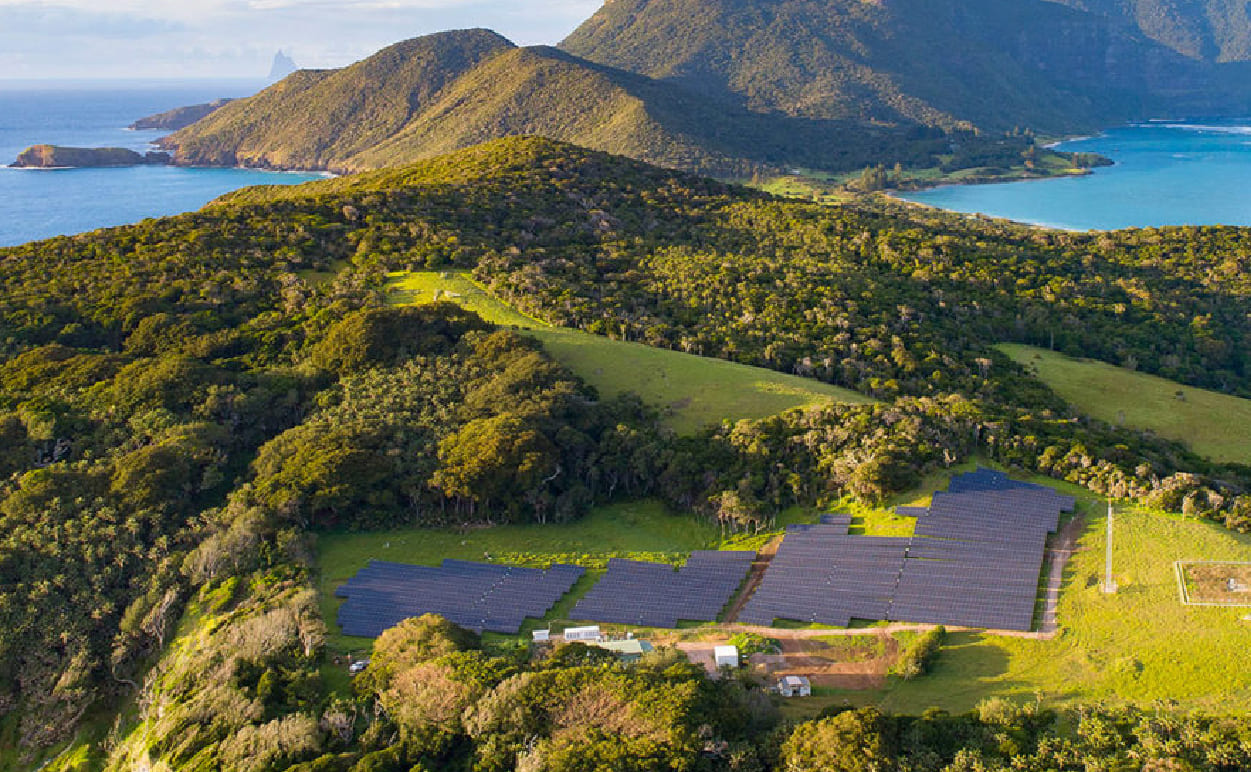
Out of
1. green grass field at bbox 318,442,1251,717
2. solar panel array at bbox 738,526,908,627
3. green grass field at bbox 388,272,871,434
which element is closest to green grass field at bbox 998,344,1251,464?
green grass field at bbox 388,272,871,434

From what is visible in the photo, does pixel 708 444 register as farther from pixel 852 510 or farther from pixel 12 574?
pixel 12 574

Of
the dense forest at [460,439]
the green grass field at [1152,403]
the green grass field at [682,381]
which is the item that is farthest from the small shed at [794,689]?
the green grass field at [1152,403]

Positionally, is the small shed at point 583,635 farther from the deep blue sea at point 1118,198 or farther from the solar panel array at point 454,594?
the deep blue sea at point 1118,198

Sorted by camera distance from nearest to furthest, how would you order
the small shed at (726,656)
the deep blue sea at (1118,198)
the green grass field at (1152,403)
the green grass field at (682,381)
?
the small shed at (726,656)
the green grass field at (682,381)
the green grass field at (1152,403)
the deep blue sea at (1118,198)

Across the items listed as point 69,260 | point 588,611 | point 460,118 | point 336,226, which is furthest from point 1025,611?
point 460,118

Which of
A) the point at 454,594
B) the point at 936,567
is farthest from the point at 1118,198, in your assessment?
the point at 454,594

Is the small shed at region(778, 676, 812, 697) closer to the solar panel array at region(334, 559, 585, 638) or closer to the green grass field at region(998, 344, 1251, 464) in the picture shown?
the solar panel array at region(334, 559, 585, 638)
